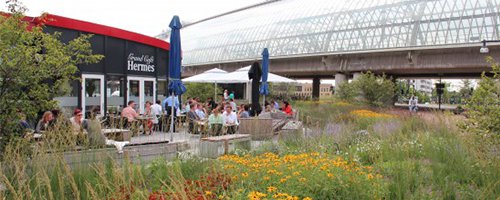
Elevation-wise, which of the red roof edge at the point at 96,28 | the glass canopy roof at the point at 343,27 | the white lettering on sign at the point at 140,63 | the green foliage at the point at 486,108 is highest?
the glass canopy roof at the point at 343,27

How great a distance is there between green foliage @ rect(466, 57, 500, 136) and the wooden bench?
3961 millimetres

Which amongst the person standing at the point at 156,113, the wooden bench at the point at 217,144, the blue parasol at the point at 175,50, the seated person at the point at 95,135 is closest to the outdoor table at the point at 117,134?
the seated person at the point at 95,135

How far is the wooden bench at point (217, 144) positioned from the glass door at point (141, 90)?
7.94m

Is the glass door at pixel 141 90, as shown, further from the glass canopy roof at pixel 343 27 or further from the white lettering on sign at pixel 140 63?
the glass canopy roof at pixel 343 27

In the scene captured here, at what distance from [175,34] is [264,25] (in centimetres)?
3988

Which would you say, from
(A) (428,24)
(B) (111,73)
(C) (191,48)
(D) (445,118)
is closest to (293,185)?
(D) (445,118)

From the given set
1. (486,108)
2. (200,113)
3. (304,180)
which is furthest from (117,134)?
(486,108)

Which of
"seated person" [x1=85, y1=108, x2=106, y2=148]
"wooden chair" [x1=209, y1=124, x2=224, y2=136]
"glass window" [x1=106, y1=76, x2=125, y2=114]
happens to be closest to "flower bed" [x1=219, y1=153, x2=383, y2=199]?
"seated person" [x1=85, y1=108, x2=106, y2=148]

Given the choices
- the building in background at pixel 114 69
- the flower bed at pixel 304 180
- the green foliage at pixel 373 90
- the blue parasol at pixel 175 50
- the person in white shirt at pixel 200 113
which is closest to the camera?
the flower bed at pixel 304 180

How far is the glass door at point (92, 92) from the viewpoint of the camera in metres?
14.0

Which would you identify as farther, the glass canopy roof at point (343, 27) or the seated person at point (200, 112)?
the glass canopy roof at point (343, 27)

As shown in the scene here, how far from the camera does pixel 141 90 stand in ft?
55.6

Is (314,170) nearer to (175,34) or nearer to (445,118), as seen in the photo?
(445,118)

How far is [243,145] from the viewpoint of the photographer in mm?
8859
